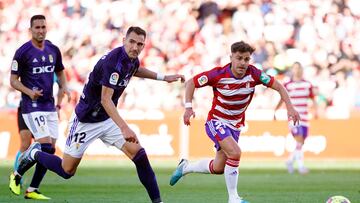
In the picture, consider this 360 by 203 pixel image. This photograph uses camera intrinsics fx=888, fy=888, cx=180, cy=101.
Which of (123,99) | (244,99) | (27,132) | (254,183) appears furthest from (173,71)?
(244,99)

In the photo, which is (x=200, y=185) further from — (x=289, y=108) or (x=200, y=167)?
(x=289, y=108)

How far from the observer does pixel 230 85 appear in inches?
444

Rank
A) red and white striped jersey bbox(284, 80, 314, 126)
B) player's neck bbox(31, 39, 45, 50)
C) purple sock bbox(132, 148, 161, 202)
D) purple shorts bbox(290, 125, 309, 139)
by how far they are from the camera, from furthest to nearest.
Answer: red and white striped jersey bbox(284, 80, 314, 126)
purple shorts bbox(290, 125, 309, 139)
player's neck bbox(31, 39, 45, 50)
purple sock bbox(132, 148, 161, 202)

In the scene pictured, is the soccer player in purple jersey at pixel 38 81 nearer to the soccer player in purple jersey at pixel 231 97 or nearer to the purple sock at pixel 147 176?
the soccer player in purple jersey at pixel 231 97

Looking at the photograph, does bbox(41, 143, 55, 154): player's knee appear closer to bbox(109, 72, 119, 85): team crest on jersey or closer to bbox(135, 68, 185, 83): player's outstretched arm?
bbox(135, 68, 185, 83): player's outstretched arm

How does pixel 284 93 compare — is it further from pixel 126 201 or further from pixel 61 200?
pixel 61 200

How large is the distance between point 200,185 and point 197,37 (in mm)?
10761

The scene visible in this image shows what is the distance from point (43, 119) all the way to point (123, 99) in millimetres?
11729

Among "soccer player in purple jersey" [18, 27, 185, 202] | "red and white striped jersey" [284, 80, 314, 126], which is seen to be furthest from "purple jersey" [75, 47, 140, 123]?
"red and white striped jersey" [284, 80, 314, 126]

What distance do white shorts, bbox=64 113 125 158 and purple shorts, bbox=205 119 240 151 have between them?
153 centimetres

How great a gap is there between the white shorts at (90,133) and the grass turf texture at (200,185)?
147 centimetres

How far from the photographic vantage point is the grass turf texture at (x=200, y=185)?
12.4 m

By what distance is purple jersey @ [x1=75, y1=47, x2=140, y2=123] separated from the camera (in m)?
9.52

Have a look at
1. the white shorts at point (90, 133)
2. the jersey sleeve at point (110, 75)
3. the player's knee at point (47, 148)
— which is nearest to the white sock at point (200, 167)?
the player's knee at point (47, 148)
